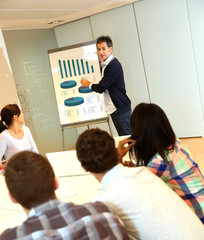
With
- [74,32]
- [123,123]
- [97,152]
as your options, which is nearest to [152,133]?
[97,152]

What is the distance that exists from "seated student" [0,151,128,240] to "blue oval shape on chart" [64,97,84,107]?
12.1 feet

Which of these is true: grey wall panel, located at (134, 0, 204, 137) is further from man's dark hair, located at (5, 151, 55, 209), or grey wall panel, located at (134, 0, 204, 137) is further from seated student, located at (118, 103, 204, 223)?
man's dark hair, located at (5, 151, 55, 209)

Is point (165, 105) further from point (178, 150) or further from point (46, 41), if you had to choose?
point (178, 150)

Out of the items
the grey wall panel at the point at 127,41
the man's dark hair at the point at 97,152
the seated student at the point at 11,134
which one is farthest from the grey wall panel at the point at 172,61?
the man's dark hair at the point at 97,152

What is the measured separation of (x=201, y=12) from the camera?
4738 millimetres

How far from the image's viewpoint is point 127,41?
5430mm

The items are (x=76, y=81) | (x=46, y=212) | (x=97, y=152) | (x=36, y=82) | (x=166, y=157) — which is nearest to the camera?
(x=46, y=212)

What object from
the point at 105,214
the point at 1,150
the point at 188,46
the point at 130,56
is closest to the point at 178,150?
the point at 105,214

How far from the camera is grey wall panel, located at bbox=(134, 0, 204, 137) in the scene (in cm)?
495

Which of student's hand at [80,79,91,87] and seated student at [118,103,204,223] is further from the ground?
student's hand at [80,79,91,87]

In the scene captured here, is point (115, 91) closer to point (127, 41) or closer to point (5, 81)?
point (5, 81)

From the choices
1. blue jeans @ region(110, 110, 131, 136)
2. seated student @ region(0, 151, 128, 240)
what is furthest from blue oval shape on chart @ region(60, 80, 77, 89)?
seated student @ region(0, 151, 128, 240)

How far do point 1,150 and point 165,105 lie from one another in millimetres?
2904

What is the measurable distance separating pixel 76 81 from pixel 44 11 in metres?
1.03
